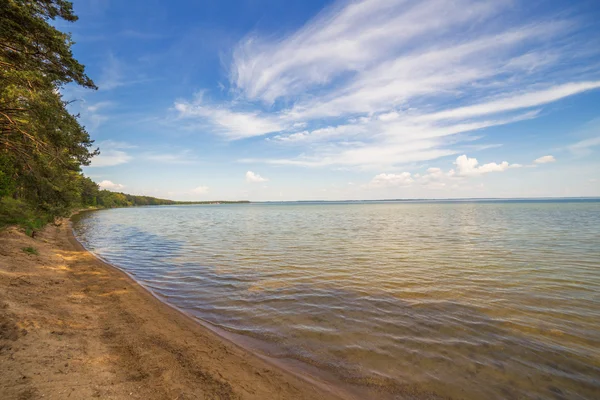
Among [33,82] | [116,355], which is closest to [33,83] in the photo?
[33,82]

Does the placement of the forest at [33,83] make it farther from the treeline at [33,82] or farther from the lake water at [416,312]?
the lake water at [416,312]

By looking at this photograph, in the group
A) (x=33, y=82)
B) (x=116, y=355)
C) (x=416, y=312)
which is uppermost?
(x=33, y=82)

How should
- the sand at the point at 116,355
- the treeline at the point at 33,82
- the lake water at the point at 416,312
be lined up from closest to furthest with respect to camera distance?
the sand at the point at 116,355 < the lake water at the point at 416,312 < the treeline at the point at 33,82

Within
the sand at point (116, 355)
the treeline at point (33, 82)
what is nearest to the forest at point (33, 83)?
the treeline at point (33, 82)

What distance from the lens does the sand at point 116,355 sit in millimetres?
4453

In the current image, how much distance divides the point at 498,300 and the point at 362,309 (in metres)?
5.18

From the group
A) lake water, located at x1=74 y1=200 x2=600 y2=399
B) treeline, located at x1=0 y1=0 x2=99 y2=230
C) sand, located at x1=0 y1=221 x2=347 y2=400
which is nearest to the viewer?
sand, located at x1=0 y1=221 x2=347 y2=400

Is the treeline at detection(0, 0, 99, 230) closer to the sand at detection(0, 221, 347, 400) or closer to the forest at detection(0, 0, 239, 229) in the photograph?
the forest at detection(0, 0, 239, 229)

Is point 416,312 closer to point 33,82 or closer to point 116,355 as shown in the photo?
point 116,355

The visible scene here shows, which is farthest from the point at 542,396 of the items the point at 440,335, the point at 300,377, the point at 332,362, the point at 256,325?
the point at 256,325

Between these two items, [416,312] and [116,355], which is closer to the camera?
[116,355]

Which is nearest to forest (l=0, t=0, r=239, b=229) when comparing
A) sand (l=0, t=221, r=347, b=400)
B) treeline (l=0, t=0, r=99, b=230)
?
treeline (l=0, t=0, r=99, b=230)

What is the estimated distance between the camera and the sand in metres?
4.45

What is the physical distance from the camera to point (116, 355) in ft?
18.8
